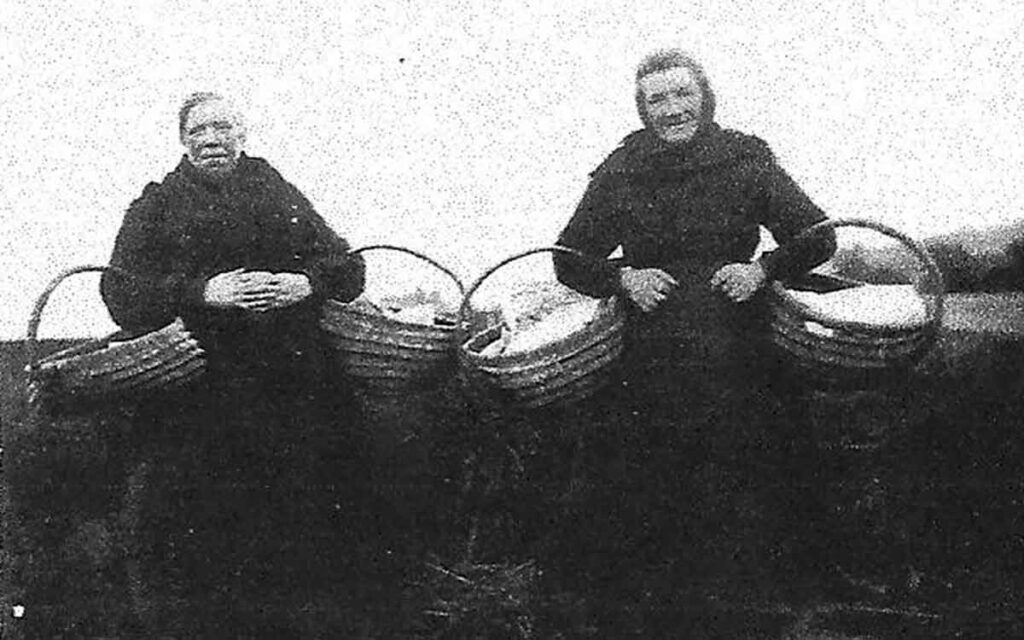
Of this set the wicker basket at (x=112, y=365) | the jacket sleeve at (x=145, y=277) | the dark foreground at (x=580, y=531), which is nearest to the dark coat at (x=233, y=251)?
the jacket sleeve at (x=145, y=277)

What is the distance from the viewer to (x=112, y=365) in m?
2.86

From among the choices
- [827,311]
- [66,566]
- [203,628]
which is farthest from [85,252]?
[827,311]

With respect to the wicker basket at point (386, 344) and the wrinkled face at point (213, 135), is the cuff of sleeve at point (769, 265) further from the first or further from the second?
the wrinkled face at point (213, 135)

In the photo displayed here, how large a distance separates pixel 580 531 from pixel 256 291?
0.94 m

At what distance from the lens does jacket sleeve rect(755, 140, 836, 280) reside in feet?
9.30

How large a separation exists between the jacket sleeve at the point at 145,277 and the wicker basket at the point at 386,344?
33 cm

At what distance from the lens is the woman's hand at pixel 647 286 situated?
2.86 meters

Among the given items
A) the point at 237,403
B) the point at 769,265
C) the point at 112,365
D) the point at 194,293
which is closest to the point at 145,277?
the point at 194,293

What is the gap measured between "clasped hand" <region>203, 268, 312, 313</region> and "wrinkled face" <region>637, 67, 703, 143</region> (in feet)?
2.89

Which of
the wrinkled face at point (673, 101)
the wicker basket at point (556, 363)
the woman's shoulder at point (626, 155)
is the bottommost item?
the wicker basket at point (556, 363)

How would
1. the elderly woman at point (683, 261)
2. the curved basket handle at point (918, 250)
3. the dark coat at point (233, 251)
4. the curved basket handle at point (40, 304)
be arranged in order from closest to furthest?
the curved basket handle at point (918, 250), the curved basket handle at point (40, 304), the elderly woman at point (683, 261), the dark coat at point (233, 251)

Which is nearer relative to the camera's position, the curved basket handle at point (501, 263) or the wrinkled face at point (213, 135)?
the curved basket handle at point (501, 263)

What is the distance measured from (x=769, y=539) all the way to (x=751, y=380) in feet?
1.24

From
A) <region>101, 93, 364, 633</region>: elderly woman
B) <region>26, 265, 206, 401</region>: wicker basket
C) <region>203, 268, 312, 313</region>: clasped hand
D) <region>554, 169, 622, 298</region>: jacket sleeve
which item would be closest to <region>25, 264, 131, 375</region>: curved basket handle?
<region>26, 265, 206, 401</region>: wicker basket
